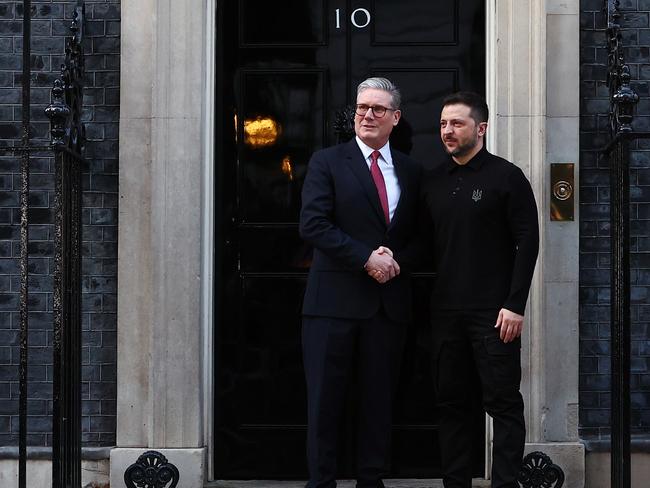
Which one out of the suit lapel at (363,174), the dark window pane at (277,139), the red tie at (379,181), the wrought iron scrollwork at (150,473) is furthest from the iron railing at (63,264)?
the red tie at (379,181)

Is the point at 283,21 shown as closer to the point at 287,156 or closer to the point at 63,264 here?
the point at 287,156

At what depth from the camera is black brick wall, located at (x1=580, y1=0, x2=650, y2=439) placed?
6121 millimetres

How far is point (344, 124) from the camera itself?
6.31 metres

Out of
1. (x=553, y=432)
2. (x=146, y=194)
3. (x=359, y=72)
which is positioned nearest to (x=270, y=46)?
(x=359, y=72)

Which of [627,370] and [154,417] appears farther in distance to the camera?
[154,417]

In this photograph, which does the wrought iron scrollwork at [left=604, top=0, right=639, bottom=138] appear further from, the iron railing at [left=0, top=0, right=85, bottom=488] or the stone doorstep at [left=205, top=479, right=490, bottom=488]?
the iron railing at [left=0, top=0, right=85, bottom=488]

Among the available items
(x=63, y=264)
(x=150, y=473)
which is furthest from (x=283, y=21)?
(x=150, y=473)

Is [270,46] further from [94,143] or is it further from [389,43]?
[94,143]

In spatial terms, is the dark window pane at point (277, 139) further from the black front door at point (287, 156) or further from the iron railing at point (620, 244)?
the iron railing at point (620, 244)

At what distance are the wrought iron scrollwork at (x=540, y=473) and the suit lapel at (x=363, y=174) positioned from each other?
1595 millimetres

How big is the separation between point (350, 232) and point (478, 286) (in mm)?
632

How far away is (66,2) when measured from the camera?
6.24 meters

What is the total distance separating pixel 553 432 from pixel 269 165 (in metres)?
2.10

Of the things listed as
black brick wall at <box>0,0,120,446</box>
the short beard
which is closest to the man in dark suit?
the short beard
